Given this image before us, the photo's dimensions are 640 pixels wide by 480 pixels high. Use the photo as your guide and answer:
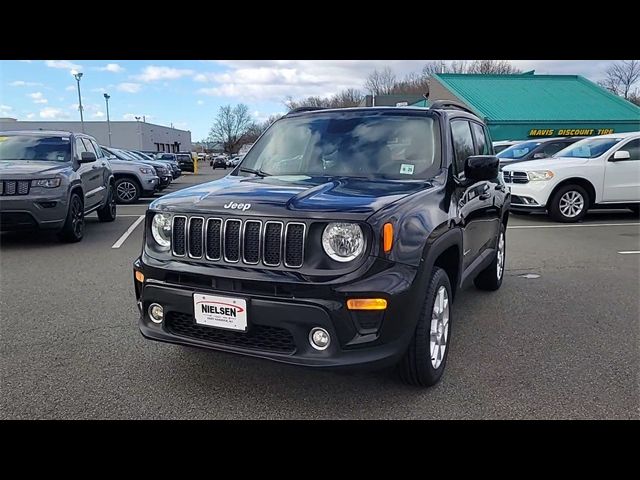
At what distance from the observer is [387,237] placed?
2688mm

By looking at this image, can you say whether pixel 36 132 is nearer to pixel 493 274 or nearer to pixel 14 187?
pixel 14 187

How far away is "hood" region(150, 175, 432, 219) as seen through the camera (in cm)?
275

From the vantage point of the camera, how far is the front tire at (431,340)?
9.68 ft

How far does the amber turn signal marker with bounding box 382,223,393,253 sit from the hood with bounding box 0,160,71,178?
6565mm

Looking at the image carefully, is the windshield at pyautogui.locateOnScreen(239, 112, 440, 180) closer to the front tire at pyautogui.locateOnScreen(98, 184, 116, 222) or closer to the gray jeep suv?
the gray jeep suv

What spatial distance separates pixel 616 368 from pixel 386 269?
6.83ft

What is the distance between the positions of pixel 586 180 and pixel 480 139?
629cm

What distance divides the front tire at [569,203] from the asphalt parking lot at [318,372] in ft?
14.5

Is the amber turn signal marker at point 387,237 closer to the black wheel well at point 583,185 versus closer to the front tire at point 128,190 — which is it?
the black wheel well at point 583,185

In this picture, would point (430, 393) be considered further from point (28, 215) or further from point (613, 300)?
point (28, 215)

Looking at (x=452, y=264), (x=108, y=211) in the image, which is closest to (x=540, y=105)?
(x=108, y=211)

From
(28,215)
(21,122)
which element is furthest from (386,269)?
(21,122)

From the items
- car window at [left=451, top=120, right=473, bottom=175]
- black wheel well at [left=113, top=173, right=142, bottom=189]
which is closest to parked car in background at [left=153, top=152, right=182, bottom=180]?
black wheel well at [left=113, top=173, right=142, bottom=189]

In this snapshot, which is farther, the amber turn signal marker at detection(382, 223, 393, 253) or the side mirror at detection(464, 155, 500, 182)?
the side mirror at detection(464, 155, 500, 182)
